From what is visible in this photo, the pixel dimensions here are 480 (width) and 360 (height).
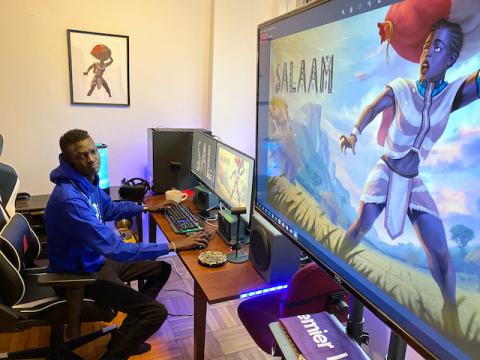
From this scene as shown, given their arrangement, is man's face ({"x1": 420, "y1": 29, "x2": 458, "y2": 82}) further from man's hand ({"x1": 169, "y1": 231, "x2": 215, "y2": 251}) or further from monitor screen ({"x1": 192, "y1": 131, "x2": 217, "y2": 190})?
monitor screen ({"x1": 192, "y1": 131, "x2": 217, "y2": 190})

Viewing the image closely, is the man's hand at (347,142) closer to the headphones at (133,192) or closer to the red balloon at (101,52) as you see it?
the headphones at (133,192)

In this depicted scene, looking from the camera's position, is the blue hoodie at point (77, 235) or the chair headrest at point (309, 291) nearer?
the chair headrest at point (309, 291)

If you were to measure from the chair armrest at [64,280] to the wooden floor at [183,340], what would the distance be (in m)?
0.69

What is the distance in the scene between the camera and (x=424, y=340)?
726mm

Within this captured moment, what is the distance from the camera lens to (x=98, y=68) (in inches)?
107

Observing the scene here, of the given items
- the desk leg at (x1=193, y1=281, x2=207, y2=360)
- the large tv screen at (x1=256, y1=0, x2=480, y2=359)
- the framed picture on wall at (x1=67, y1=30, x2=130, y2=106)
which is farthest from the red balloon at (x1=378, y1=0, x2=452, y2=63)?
the framed picture on wall at (x1=67, y1=30, x2=130, y2=106)

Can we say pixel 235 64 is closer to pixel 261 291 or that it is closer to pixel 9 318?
pixel 261 291

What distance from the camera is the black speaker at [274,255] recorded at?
148 centimetres

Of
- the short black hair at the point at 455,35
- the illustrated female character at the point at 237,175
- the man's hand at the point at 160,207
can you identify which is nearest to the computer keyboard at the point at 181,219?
the man's hand at the point at 160,207

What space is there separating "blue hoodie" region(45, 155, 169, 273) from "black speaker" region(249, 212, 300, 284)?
528 mm

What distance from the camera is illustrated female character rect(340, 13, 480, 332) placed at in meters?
0.64

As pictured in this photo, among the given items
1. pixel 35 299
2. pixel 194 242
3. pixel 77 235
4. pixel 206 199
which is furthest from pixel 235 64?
pixel 35 299

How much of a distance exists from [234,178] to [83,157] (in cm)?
75

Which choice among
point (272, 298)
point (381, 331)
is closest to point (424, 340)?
A: point (272, 298)
